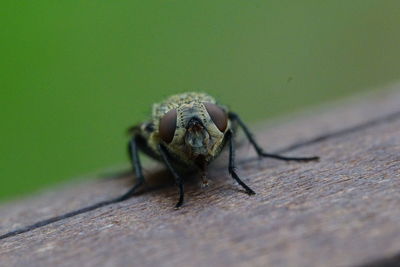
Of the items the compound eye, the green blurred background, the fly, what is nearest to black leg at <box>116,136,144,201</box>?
the fly

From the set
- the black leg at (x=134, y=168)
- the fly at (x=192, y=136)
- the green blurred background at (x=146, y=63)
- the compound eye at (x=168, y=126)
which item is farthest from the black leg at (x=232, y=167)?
the green blurred background at (x=146, y=63)

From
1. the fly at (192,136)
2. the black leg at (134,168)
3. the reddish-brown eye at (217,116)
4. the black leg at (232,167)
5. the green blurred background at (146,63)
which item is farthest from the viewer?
the green blurred background at (146,63)

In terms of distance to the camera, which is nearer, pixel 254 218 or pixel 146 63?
pixel 254 218

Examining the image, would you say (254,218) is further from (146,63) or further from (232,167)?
(146,63)

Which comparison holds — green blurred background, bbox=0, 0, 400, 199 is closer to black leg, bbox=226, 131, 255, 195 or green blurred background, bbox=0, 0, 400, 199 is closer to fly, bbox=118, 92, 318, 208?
fly, bbox=118, 92, 318, 208

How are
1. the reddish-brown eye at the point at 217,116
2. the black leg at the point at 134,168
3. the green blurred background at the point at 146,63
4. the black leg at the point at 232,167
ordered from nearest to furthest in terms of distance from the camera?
the black leg at the point at 232,167
the reddish-brown eye at the point at 217,116
the black leg at the point at 134,168
the green blurred background at the point at 146,63

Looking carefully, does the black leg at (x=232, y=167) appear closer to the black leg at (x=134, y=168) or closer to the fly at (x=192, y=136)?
the fly at (x=192, y=136)

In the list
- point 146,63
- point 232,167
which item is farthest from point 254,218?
point 146,63

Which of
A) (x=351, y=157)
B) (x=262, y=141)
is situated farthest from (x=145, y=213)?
(x=262, y=141)
